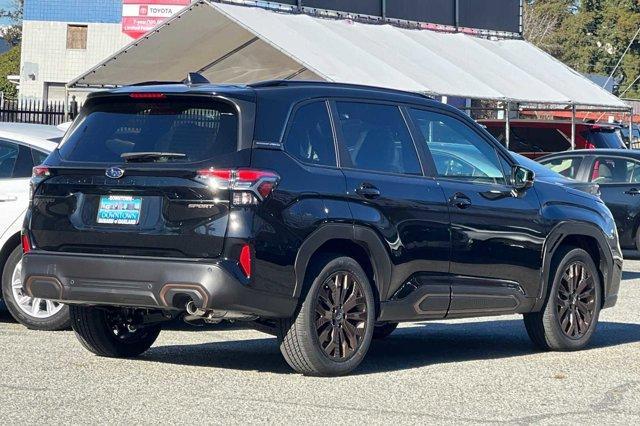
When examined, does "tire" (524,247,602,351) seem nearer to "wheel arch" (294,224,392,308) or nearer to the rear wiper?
"wheel arch" (294,224,392,308)

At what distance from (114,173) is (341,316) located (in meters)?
1.65

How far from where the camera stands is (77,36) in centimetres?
5034

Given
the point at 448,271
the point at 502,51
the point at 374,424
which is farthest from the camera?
the point at 502,51

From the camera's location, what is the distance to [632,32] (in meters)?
78.1

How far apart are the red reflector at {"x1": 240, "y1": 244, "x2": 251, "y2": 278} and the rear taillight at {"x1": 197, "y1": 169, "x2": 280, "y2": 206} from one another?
26 cm

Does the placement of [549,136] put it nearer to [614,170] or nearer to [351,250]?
[614,170]

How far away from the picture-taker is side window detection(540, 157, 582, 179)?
794 inches

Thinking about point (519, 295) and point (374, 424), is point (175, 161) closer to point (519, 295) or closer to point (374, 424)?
point (374, 424)

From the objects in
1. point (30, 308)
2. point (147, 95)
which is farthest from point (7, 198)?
point (147, 95)

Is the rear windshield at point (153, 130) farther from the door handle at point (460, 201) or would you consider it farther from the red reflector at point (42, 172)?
the door handle at point (460, 201)

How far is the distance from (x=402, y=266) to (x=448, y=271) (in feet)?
1.59

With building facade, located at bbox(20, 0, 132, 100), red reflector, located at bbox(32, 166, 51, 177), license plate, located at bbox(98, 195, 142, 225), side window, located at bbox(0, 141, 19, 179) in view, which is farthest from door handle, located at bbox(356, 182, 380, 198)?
building facade, located at bbox(20, 0, 132, 100)

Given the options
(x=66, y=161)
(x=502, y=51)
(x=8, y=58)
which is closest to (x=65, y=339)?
(x=66, y=161)

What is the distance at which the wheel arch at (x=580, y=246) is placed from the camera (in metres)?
9.74
